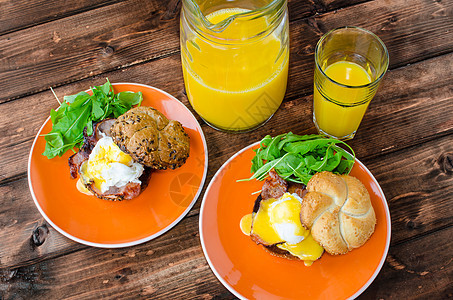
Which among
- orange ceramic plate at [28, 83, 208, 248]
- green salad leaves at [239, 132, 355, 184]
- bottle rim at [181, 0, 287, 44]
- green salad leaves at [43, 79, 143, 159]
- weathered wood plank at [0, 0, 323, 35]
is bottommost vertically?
orange ceramic plate at [28, 83, 208, 248]

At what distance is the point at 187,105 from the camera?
1.75m

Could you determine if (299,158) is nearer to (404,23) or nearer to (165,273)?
(165,273)

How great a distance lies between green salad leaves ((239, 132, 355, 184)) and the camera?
4.80ft

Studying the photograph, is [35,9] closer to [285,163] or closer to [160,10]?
[160,10]

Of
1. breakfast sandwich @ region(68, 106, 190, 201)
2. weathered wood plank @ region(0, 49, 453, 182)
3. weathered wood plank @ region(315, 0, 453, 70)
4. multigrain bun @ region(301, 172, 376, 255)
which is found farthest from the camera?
weathered wood plank @ region(315, 0, 453, 70)

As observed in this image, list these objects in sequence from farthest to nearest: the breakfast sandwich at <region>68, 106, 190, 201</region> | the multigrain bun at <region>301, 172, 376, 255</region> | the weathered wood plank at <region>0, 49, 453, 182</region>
→ the weathered wood plank at <region>0, 49, 453, 182</region> → the breakfast sandwich at <region>68, 106, 190, 201</region> → the multigrain bun at <region>301, 172, 376, 255</region>

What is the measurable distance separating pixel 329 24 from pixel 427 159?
2.19 ft


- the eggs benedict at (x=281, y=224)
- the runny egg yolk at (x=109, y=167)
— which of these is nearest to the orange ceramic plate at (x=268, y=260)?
the eggs benedict at (x=281, y=224)

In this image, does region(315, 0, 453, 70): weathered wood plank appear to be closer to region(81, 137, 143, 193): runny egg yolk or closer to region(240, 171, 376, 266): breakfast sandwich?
region(240, 171, 376, 266): breakfast sandwich

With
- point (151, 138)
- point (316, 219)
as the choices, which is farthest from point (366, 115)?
point (151, 138)

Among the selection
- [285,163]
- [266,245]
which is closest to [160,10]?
[285,163]

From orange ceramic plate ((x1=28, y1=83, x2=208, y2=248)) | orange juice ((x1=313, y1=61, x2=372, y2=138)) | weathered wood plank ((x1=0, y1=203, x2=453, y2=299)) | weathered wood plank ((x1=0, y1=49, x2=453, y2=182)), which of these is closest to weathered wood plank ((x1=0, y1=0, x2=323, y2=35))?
weathered wood plank ((x1=0, y1=49, x2=453, y2=182))

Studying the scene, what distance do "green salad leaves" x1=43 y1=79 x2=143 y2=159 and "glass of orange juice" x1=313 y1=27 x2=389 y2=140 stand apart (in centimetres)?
66

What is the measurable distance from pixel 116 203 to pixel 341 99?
33.1 inches
